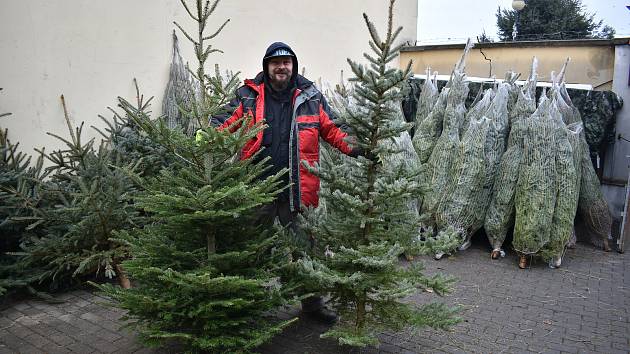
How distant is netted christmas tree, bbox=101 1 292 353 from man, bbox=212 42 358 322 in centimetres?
50

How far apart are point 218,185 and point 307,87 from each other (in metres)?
1.17

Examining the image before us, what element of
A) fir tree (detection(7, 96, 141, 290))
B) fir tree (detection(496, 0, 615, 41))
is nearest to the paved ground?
fir tree (detection(7, 96, 141, 290))

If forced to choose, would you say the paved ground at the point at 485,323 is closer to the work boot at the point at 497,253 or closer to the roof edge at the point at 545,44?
the work boot at the point at 497,253

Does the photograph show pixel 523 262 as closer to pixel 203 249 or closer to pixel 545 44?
pixel 203 249

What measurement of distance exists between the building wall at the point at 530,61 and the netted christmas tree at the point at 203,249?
6.39m

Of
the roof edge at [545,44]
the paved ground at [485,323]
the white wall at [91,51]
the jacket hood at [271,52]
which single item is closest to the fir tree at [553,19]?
the roof edge at [545,44]

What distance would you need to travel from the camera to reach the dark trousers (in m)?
3.82

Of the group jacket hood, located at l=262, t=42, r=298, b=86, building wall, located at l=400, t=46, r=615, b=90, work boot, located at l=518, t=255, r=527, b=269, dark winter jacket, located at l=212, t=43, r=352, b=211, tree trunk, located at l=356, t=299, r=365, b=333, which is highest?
building wall, located at l=400, t=46, r=615, b=90

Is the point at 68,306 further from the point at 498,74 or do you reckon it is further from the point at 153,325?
the point at 498,74

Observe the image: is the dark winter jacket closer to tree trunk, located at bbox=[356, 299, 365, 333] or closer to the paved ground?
tree trunk, located at bbox=[356, 299, 365, 333]

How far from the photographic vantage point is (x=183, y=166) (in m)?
3.27

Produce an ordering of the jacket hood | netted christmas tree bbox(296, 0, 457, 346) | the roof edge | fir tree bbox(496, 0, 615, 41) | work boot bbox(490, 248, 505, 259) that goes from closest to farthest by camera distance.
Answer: netted christmas tree bbox(296, 0, 457, 346)
the jacket hood
work boot bbox(490, 248, 505, 259)
the roof edge
fir tree bbox(496, 0, 615, 41)

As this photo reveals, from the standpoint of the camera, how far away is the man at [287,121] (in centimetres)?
381

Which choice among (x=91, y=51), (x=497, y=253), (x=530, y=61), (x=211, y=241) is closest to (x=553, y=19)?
(x=530, y=61)
